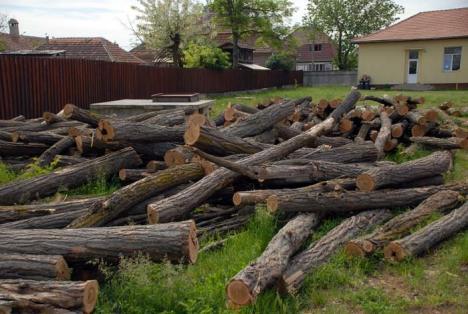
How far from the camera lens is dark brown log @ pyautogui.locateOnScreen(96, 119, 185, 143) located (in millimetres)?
6535

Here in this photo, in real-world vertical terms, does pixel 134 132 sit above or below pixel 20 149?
above

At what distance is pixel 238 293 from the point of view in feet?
11.4

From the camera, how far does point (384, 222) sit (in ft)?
18.5

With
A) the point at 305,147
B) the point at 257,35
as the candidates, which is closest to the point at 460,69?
the point at 257,35

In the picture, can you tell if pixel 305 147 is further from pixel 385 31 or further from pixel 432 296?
pixel 385 31

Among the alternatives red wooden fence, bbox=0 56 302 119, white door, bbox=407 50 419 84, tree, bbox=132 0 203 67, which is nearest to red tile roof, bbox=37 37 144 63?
tree, bbox=132 0 203 67

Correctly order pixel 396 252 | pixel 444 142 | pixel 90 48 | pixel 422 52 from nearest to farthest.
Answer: pixel 396 252, pixel 444 142, pixel 422 52, pixel 90 48

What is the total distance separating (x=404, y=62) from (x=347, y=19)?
1817 centimetres

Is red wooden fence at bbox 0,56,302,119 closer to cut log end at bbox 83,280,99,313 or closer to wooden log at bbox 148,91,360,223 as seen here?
wooden log at bbox 148,91,360,223

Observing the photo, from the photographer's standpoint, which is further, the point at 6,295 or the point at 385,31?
the point at 385,31

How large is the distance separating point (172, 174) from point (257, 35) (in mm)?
34020

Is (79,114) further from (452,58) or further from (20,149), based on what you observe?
(452,58)

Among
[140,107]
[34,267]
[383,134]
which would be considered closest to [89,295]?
[34,267]

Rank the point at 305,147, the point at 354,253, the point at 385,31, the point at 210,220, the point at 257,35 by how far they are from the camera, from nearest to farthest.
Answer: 1. the point at 354,253
2. the point at 210,220
3. the point at 305,147
4. the point at 385,31
5. the point at 257,35
